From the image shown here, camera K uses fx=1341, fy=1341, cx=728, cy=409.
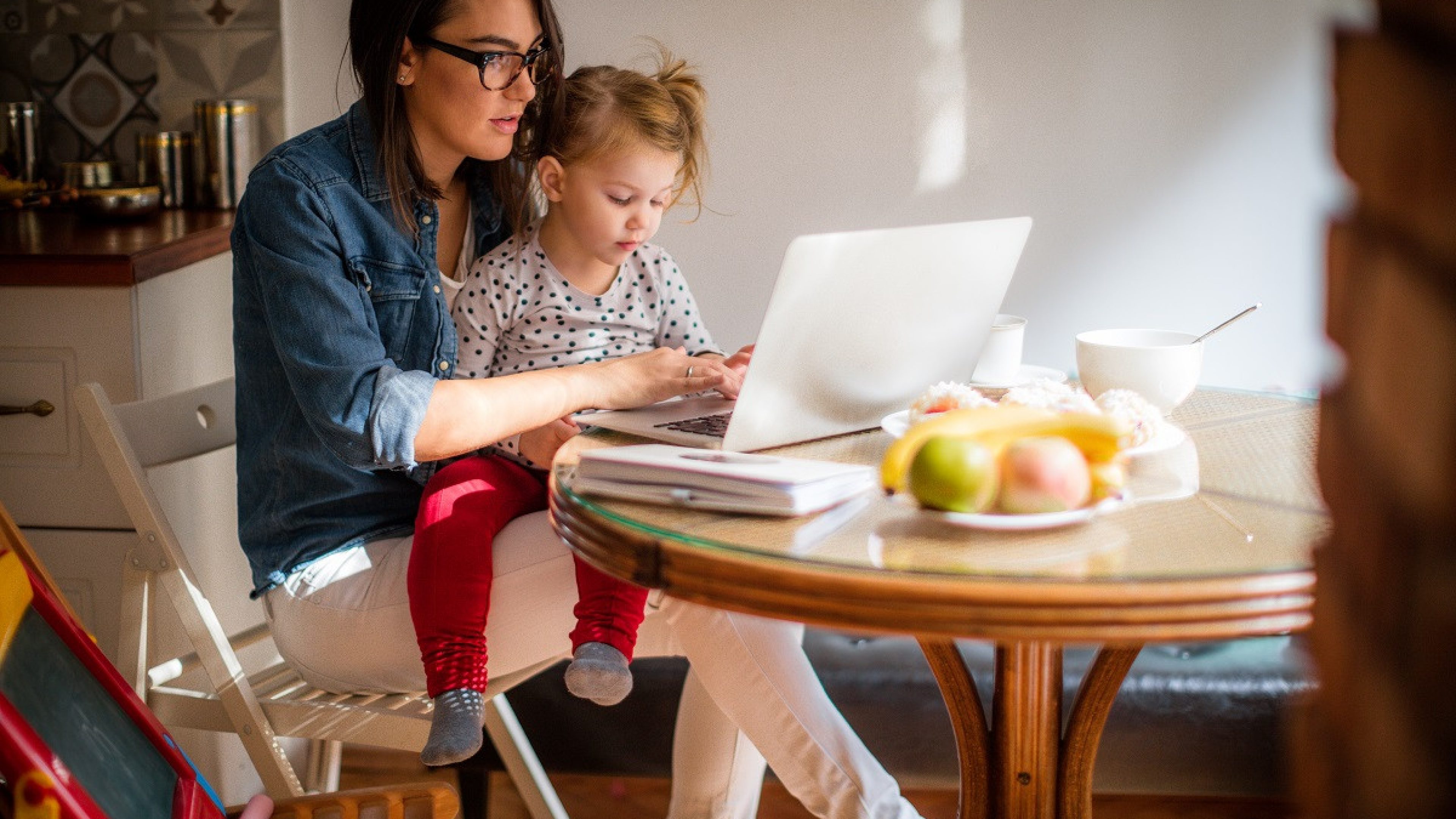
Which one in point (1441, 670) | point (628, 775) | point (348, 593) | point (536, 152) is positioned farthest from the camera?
point (628, 775)

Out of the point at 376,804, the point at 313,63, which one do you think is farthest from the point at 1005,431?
the point at 313,63

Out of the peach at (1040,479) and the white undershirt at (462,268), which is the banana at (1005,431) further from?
the white undershirt at (462,268)

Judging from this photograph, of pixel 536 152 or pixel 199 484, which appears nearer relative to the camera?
pixel 536 152

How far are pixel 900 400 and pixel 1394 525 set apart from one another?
1102mm

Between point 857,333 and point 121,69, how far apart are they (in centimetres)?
193

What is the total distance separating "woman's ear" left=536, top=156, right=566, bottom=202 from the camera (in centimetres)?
183

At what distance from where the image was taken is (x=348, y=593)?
1.54 metres

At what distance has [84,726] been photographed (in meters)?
1.23

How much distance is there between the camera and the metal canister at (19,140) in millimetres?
2525

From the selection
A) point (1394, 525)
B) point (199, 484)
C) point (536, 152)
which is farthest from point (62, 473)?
point (1394, 525)

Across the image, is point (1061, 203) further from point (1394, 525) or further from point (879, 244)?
point (1394, 525)

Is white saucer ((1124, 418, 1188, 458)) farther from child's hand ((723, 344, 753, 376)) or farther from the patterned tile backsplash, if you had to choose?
the patterned tile backsplash

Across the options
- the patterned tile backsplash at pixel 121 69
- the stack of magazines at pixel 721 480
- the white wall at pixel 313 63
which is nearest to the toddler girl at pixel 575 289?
the stack of magazines at pixel 721 480

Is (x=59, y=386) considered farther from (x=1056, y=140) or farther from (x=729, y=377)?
(x=1056, y=140)
